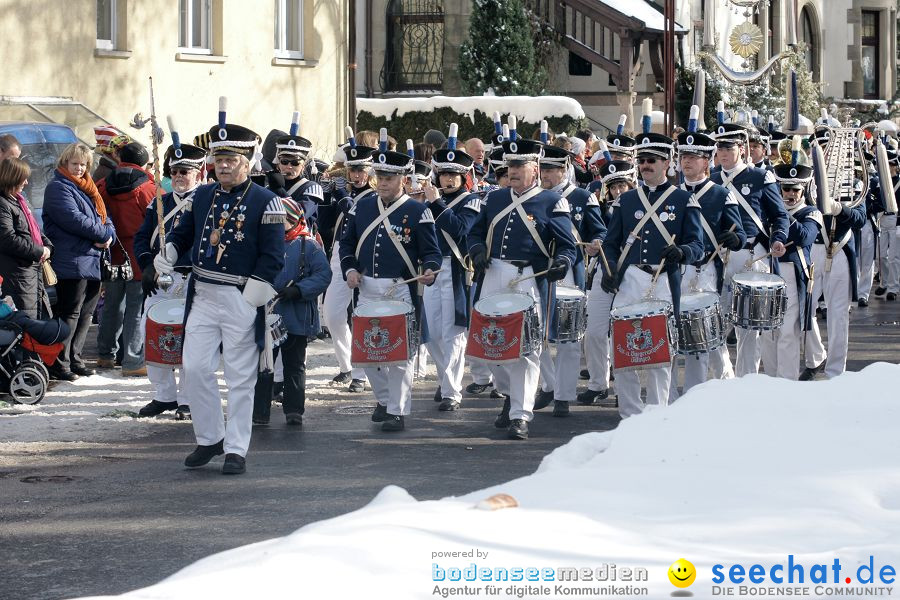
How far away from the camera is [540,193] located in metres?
12.1

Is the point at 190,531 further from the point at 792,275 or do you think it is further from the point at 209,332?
the point at 792,275

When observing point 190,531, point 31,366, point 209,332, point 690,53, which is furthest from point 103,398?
point 690,53

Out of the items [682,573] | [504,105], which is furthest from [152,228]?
[504,105]

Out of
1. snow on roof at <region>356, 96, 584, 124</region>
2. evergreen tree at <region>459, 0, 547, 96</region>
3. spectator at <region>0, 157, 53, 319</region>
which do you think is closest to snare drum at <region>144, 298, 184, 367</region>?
spectator at <region>0, 157, 53, 319</region>

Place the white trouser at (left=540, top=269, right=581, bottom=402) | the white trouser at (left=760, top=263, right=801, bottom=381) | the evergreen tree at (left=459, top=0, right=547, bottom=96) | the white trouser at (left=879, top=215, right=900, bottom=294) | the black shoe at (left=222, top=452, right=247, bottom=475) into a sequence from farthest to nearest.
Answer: the evergreen tree at (left=459, top=0, right=547, bottom=96) → the white trouser at (left=879, top=215, right=900, bottom=294) → the white trouser at (left=760, top=263, right=801, bottom=381) → the white trouser at (left=540, top=269, right=581, bottom=402) → the black shoe at (left=222, top=452, right=247, bottom=475)

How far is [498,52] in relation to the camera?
31250 mm

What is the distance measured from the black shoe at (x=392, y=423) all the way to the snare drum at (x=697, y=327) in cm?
201

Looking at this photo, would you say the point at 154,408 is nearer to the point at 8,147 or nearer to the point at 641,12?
the point at 8,147

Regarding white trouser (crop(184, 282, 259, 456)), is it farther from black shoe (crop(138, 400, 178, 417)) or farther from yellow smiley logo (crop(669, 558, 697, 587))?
yellow smiley logo (crop(669, 558, 697, 587))

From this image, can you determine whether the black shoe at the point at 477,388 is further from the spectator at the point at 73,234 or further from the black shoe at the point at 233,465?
the black shoe at the point at 233,465

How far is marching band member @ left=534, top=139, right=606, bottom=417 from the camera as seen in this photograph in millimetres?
12656

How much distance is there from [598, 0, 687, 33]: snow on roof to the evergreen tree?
9.03 feet

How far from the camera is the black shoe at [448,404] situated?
12.9m

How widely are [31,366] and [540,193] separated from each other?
394cm
